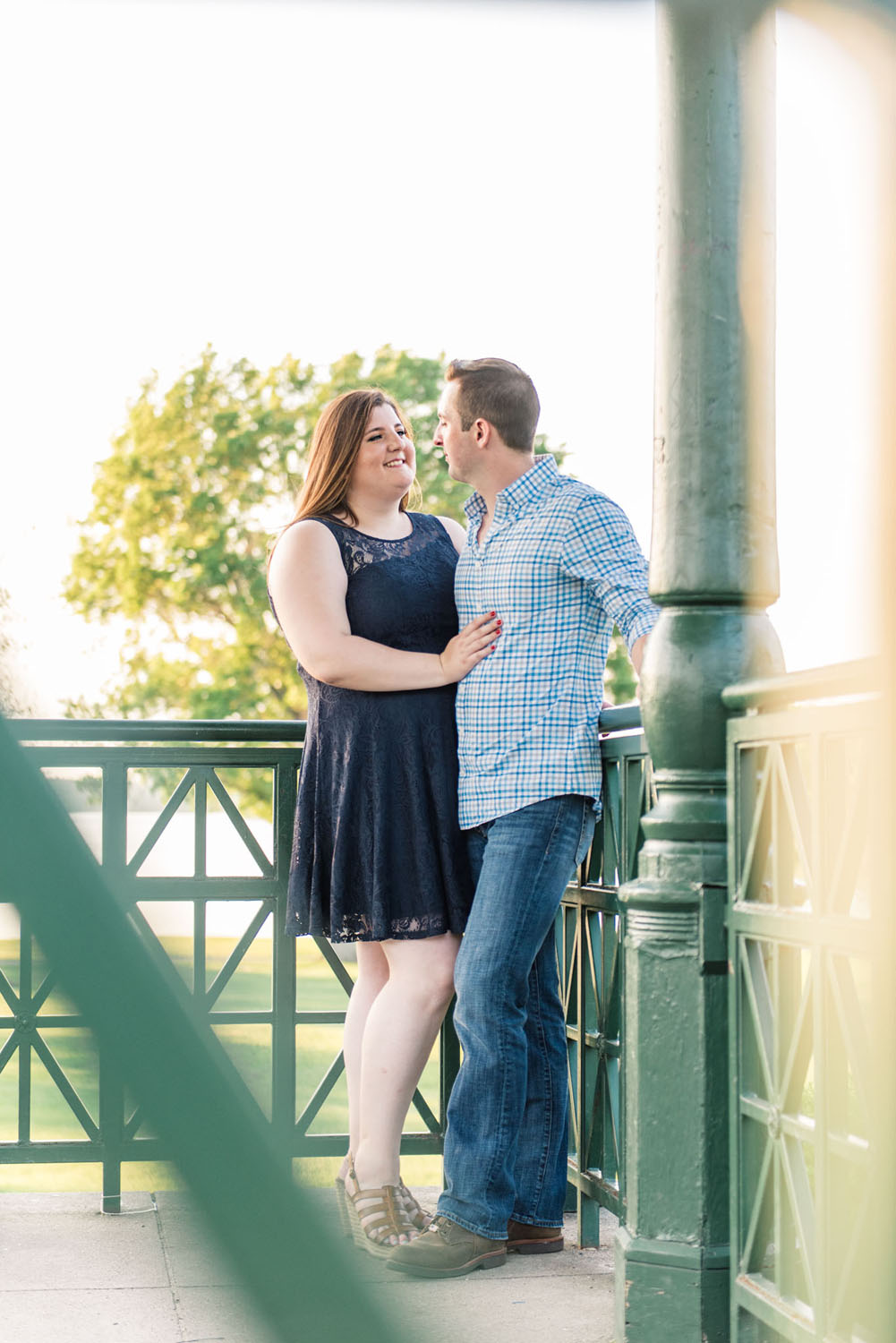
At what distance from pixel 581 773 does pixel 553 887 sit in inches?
9.4

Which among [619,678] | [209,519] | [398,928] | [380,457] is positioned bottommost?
[398,928]

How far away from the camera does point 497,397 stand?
3215mm

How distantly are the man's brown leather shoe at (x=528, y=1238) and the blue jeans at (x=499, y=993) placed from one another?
0.16 meters

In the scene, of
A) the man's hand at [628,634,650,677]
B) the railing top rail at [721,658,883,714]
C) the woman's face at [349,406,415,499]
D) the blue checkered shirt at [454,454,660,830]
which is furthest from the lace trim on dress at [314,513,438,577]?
the railing top rail at [721,658,883,714]

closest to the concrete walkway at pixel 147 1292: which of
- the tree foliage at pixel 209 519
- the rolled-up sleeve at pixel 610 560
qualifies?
the rolled-up sleeve at pixel 610 560

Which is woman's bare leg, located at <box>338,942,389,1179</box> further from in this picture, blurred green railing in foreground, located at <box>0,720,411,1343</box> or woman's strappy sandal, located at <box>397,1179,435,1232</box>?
blurred green railing in foreground, located at <box>0,720,411,1343</box>

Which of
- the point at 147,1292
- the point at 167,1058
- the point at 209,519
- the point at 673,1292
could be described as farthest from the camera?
the point at 209,519

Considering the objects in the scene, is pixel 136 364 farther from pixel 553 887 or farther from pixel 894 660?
pixel 894 660

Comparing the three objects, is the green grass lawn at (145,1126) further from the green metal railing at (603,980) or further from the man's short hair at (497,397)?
the man's short hair at (497,397)

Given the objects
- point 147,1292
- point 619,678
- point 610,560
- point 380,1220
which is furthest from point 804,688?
point 619,678

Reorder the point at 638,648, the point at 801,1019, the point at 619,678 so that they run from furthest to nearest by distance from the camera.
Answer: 1. the point at 619,678
2. the point at 638,648
3. the point at 801,1019

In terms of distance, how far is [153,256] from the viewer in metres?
26.2

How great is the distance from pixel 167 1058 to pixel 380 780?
2.77m

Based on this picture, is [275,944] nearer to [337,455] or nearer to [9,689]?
[337,455]
